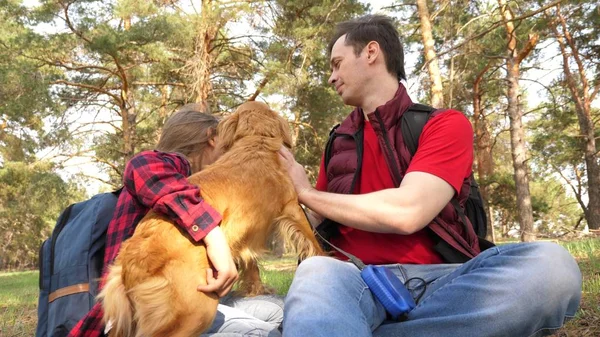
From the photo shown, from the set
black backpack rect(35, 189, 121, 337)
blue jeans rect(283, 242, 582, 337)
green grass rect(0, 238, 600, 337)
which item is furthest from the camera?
green grass rect(0, 238, 600, 337)

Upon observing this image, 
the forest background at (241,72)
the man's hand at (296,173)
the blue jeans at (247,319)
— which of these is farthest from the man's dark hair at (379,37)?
the forest background at (241,72)

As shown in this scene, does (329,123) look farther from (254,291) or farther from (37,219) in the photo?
(37,219)

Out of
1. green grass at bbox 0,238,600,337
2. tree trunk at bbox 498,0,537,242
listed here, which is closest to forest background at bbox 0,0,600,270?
tree trunk at bbox 498,0,537,242

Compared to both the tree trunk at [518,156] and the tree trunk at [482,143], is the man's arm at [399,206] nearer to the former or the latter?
the tree trunk at [518,156]

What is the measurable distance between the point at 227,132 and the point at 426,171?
1619 millimetres

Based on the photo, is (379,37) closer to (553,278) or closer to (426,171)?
(426,171)

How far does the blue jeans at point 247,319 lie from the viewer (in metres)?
3.12

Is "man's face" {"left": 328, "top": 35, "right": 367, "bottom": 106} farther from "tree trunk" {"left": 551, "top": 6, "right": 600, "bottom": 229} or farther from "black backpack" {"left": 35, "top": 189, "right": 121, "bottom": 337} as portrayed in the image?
"tree trunk" {"left": 551, "top": 6, "right": 600, "bottom": 229}

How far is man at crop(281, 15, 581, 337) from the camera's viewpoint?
7.95 ft

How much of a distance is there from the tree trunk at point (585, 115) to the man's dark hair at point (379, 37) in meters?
19.1

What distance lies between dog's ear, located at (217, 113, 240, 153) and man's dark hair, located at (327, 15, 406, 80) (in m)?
1.01

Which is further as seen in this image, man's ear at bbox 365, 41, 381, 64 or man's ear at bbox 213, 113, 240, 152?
man's ear at bbox 213, 113, 240, 152

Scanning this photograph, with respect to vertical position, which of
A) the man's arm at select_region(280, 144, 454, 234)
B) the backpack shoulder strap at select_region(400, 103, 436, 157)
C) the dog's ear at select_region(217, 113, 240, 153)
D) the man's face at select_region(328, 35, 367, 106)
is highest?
the man's face at select_region(328, 35, 367, 106)

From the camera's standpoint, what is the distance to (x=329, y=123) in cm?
2233
